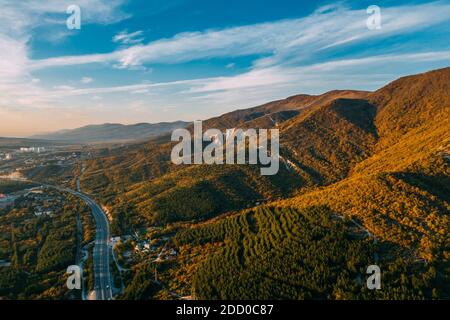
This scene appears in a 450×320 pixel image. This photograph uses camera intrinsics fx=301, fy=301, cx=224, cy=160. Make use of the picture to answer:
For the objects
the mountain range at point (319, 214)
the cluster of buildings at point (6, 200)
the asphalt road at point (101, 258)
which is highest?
the mountain range at point (319, 214)

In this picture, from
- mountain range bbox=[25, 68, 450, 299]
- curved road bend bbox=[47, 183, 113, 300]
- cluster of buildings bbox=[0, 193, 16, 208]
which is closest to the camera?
mountain range bbox=[25, 68, 450, 299]

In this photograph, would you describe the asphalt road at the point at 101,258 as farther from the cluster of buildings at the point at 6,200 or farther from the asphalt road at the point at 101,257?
the cluster of buildings at the point at 6,200

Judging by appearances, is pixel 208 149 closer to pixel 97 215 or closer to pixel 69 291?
pixel 97 215

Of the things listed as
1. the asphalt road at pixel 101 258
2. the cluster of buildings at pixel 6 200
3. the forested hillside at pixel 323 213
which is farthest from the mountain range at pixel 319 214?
the cluster of buildings at pixel 6 200

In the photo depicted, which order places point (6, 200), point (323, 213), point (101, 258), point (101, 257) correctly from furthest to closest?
point (6, 200) → point (101, 257) → point (101, 258) → point (323, 213)

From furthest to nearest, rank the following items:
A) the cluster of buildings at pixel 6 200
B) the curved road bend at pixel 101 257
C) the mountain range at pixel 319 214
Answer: the cluster of buildings at pixel 6 200, the curved road bend at pixel 101 257, the mountain range at pixel 319 214

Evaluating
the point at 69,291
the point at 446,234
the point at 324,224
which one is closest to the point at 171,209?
the point at 69,291

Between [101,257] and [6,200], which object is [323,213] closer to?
[101,257]

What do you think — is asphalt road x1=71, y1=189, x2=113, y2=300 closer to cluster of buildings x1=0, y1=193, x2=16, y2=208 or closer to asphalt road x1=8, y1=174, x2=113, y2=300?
asphalt road x1=8, y1=174, x2=113, y2=300

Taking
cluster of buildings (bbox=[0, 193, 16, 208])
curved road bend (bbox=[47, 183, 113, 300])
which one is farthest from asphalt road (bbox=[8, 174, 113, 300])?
cluster of buildings (bbox=[0, 193, 16, 208])

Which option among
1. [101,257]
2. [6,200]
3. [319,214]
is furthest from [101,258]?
[6,200]

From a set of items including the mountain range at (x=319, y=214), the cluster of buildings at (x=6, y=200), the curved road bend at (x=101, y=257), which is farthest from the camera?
the cluster of buildings at (x=6, y=200)
